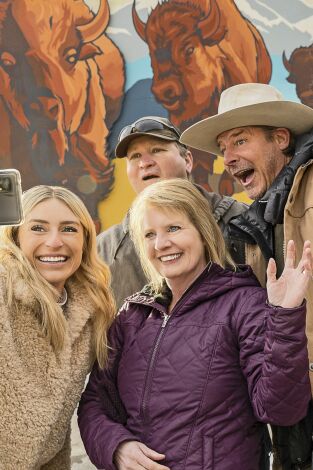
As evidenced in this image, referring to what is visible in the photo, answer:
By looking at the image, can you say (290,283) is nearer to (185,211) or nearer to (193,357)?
(193,357)

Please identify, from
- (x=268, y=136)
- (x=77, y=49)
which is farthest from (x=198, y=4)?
(x=268, y=136)

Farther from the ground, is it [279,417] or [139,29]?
[139,29]

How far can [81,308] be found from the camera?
2.27 metres

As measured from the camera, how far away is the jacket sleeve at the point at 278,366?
165 cm

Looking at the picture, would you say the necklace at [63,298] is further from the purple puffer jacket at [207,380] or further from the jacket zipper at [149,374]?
the jacket zipper at [149,374]

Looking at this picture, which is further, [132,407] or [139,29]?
[139,29]

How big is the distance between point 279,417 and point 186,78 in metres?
4.89

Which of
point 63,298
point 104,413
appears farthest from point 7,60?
point 104,413

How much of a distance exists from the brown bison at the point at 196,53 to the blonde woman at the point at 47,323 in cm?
396

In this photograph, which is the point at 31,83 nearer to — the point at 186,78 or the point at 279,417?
the point at 186,78

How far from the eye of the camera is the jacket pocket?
5.74ft

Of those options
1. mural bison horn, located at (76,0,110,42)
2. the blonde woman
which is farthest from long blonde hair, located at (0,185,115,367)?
mural bison horn, located at (76,0,110,42)

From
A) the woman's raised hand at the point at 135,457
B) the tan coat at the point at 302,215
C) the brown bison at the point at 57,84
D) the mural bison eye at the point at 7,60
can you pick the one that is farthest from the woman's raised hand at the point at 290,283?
the mural bison eye at the point at 7,60

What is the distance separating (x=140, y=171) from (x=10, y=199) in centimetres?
156
